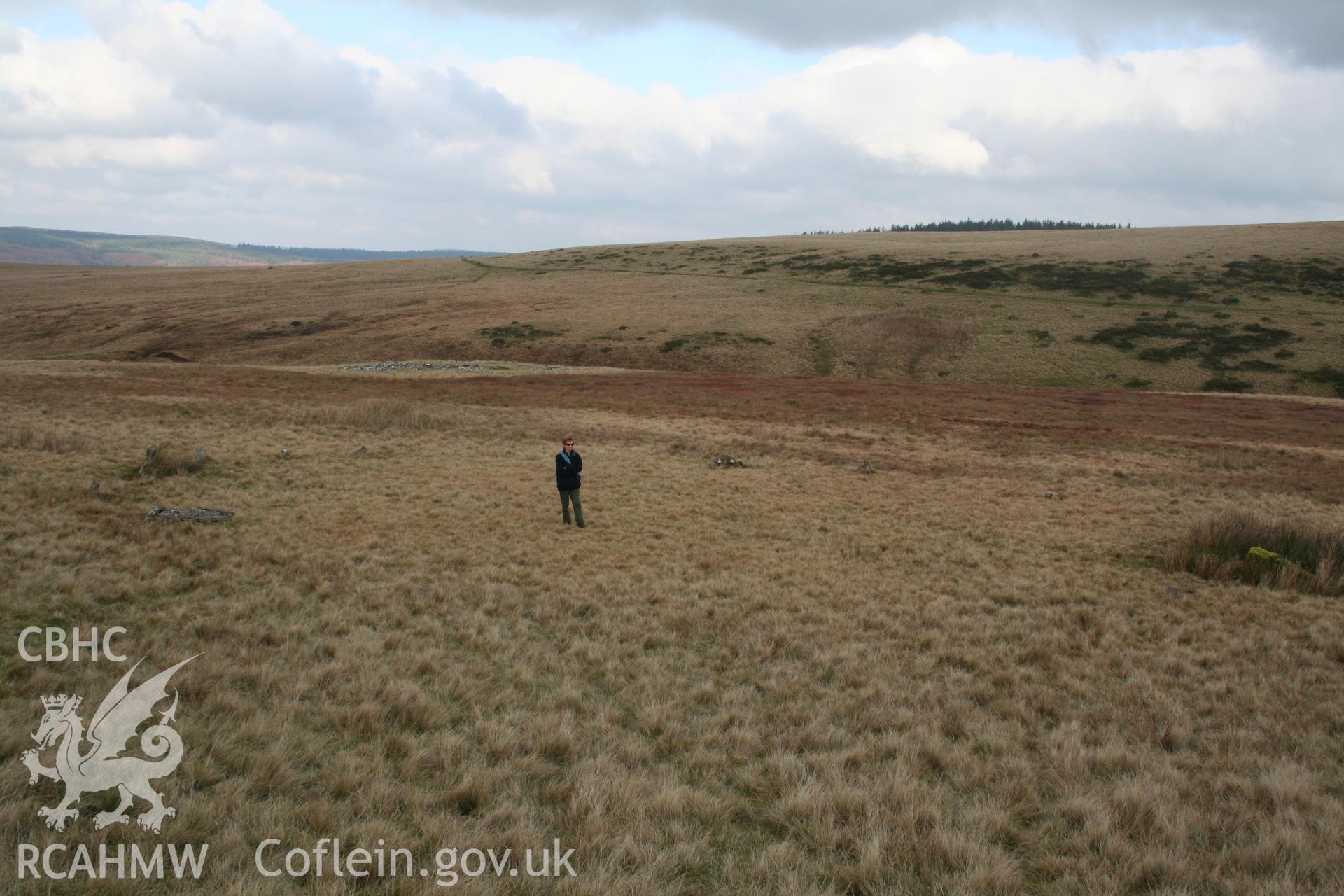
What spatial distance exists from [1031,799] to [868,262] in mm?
101112

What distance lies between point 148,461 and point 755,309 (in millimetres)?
64415

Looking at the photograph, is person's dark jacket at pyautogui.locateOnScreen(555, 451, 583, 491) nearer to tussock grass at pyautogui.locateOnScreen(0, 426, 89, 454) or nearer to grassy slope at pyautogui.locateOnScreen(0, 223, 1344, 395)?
tussock grass at pyautogui.locateOnScreen(0, 426, 89, 454)

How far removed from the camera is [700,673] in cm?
873

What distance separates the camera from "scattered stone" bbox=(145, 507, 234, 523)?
1384 cm

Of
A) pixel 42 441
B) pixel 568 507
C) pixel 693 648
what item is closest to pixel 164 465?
pixel 42 441

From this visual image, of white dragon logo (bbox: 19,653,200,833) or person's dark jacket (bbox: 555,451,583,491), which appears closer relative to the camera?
white dragon logo (bbox: 19,653,200,833)

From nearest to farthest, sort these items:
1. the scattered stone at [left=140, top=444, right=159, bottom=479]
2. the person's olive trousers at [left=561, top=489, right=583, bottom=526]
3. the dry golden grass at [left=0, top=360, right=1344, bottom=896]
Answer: the dry golden grass at [left=0, top=360, right=1344, bottom=896]
the person's olive trousers at [left=561, top=489, right=583, bottom=526]
the scattered stone at [left=140, top=444, right=159, bottom=479]

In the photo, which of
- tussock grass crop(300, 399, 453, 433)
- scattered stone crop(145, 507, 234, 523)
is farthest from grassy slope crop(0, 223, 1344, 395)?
scattered stone crop(145, 507, 234, 523)

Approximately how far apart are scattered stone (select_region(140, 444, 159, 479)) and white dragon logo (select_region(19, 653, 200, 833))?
1328 centimetres

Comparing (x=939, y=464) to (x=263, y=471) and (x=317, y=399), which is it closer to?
(x=263, y=471)

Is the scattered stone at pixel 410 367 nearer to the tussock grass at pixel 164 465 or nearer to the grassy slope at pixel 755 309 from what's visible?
the grassy slope at pixel 755 309

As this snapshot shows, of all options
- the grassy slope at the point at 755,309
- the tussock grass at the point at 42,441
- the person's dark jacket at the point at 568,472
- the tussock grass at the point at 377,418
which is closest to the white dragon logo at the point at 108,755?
the person's dark jacket at the point at 568,472

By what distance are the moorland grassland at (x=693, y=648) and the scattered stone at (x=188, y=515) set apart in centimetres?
34

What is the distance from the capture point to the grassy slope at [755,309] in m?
59.5
